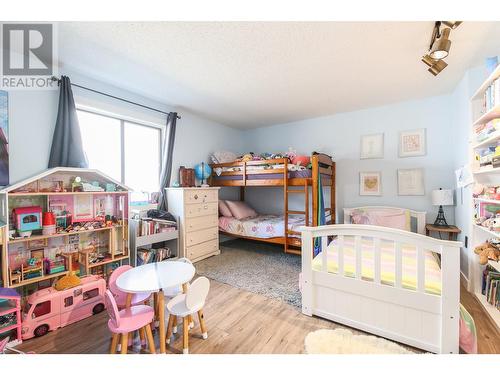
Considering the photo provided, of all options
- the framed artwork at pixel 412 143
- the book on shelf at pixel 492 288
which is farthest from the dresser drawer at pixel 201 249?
the framed artwork at pixel 412 143

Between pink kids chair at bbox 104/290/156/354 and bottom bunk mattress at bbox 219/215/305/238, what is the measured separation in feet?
7.14

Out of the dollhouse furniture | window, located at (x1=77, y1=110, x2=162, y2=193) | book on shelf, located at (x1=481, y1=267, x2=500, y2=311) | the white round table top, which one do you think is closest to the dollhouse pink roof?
window, located at (x1=77, y1=110, x2=162, y2=193)

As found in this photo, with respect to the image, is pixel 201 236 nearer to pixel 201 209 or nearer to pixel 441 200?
pixel 201 209

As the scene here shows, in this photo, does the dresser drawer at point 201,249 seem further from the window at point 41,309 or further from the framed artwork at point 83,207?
the window at point 41,309

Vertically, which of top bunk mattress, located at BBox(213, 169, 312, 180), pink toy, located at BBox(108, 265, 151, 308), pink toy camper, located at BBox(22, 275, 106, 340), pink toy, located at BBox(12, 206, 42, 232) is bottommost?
pink toy camper, located at BBox(22, 275, 106, 340)

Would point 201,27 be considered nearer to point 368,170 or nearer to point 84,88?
point 84,88

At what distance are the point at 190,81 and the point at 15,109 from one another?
5.56 feet

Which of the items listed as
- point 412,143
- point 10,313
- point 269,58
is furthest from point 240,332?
point 412,143

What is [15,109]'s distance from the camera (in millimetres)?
2053

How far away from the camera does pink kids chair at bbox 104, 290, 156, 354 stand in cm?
137

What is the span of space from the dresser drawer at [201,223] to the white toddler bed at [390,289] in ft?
6.19

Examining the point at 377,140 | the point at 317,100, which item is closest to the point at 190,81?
the point at 317,100

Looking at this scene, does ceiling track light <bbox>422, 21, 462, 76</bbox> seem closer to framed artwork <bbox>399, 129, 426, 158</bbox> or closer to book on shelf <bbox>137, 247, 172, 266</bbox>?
framed artwork <bbox>399, 129, 426, 158</bbox>

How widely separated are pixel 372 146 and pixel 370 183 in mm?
638
